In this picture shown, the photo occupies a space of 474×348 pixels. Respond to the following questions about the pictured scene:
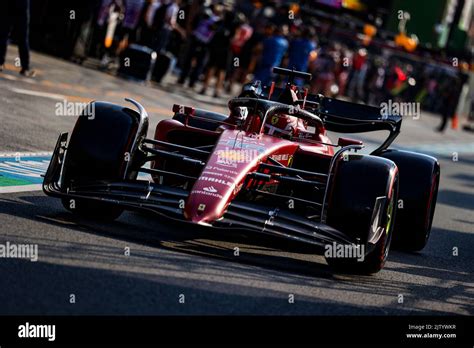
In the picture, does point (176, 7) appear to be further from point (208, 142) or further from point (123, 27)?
point (208, 142)

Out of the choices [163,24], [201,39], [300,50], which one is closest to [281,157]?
[163,24]

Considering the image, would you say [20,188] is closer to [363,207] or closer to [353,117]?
[363,207]

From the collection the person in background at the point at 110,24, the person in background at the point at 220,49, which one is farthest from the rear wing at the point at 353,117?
the person in background at the point at 220,49

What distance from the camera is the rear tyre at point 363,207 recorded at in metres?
7.84

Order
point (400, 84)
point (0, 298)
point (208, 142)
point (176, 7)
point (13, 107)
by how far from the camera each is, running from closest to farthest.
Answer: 1. point (0, 298)
2. point (208, 142)
3. point (13, 107)
4. point (176, 7)
5. point (400, 84)

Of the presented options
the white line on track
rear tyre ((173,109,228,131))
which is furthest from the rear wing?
the white line on track

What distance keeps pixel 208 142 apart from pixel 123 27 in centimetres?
1511

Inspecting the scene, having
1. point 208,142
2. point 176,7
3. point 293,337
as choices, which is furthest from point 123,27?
point 293,337

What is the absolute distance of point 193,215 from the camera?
297 inches

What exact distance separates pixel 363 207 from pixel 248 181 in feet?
3.15

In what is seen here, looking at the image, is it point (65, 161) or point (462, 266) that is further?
point (462, 266)

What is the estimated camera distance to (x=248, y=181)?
27.3 feet

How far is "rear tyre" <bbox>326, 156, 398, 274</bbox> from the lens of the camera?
25.7ft
